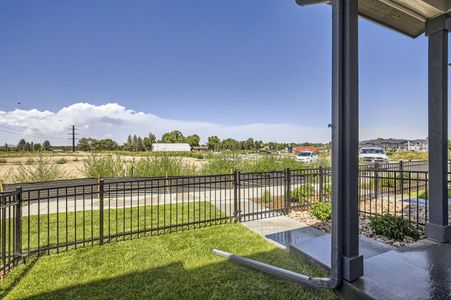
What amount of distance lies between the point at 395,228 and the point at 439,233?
61cm

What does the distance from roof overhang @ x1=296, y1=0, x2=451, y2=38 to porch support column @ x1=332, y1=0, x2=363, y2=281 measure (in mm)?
550

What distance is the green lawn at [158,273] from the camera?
2.39 metres

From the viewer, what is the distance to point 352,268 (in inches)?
84.2

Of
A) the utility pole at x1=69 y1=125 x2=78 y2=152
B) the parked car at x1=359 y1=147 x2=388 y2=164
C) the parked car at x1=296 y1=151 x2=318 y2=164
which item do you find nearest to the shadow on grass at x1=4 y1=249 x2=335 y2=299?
the parked car at x1=296 y1=151 x2=318 y2=164

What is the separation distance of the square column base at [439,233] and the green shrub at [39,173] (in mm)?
11852

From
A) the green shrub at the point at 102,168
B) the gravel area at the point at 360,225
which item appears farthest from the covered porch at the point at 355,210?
the green shrub at the point at 102,168

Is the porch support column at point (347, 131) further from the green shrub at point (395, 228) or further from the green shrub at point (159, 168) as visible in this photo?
the green shrub at point (159, 168)

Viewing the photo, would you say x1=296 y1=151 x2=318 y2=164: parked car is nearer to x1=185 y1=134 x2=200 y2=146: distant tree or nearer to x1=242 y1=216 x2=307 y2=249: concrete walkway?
x1=242 y1=216 x2=307 y2=249: concrete walkway

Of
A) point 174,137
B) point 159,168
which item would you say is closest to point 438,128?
point 159,168

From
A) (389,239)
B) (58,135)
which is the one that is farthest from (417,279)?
(58,135)

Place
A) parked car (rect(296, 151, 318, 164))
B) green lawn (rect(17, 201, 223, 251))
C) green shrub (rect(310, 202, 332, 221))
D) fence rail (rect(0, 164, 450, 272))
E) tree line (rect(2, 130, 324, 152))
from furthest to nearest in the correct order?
tree line (rect(2, 130, 324, 152))
parked car (rect(296, 151, 318, 164))
green shrub (rect(310, 202, 332, 221))
green lawn (rect(17, 201, 223, 251))
fence rail (rect(0, 164, 450, 272))

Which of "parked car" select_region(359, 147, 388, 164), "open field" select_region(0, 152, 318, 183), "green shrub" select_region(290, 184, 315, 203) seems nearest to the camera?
"green shrub" select_region(290, 184, 315, 203)

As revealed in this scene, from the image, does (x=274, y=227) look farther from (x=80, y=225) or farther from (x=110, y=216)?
(x=80, y=225)

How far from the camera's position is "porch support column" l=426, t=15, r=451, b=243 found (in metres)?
2.97
